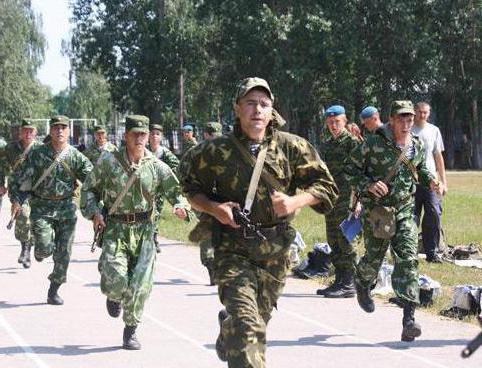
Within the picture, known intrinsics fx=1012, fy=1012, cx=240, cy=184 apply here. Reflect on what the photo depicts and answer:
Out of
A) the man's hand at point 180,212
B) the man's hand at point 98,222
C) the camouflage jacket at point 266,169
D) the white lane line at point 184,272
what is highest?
the camouflage jacket at point 266,169

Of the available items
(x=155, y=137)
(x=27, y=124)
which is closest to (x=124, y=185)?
(x=27, y=124)

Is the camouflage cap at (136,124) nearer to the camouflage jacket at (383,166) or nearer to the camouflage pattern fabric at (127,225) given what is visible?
the camouflage pattern fabric at (127,225)

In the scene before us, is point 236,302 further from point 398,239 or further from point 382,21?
point 382,21

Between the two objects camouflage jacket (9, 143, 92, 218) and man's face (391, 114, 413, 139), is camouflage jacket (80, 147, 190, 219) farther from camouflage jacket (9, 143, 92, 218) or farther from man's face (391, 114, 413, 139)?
camouflage jacket (9, 143, 92, 218)

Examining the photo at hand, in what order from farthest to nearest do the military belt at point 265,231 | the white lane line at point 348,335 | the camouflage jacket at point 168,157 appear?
the camouflage jacket at point 168,157 → the white lane line at point 348,335 → the military belt at point 265,231

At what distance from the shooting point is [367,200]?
8.92 m

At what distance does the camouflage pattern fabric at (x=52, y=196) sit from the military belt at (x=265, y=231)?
532cm

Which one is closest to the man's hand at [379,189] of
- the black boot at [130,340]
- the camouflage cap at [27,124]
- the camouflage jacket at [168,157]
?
the black boot at [130,340]

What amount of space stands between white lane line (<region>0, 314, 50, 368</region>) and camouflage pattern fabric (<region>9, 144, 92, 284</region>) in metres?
1.26

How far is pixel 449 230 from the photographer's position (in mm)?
17844

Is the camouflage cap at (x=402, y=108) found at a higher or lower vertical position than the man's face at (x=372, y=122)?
higher

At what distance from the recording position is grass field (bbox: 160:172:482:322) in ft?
39.3

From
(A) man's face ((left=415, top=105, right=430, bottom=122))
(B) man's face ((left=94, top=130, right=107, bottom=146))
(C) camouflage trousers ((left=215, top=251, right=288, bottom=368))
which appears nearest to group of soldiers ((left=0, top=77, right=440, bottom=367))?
(C) camouflage trousers ((left=215, top=251, right=288, bottom=368))

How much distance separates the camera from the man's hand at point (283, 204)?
5613 millimetres
